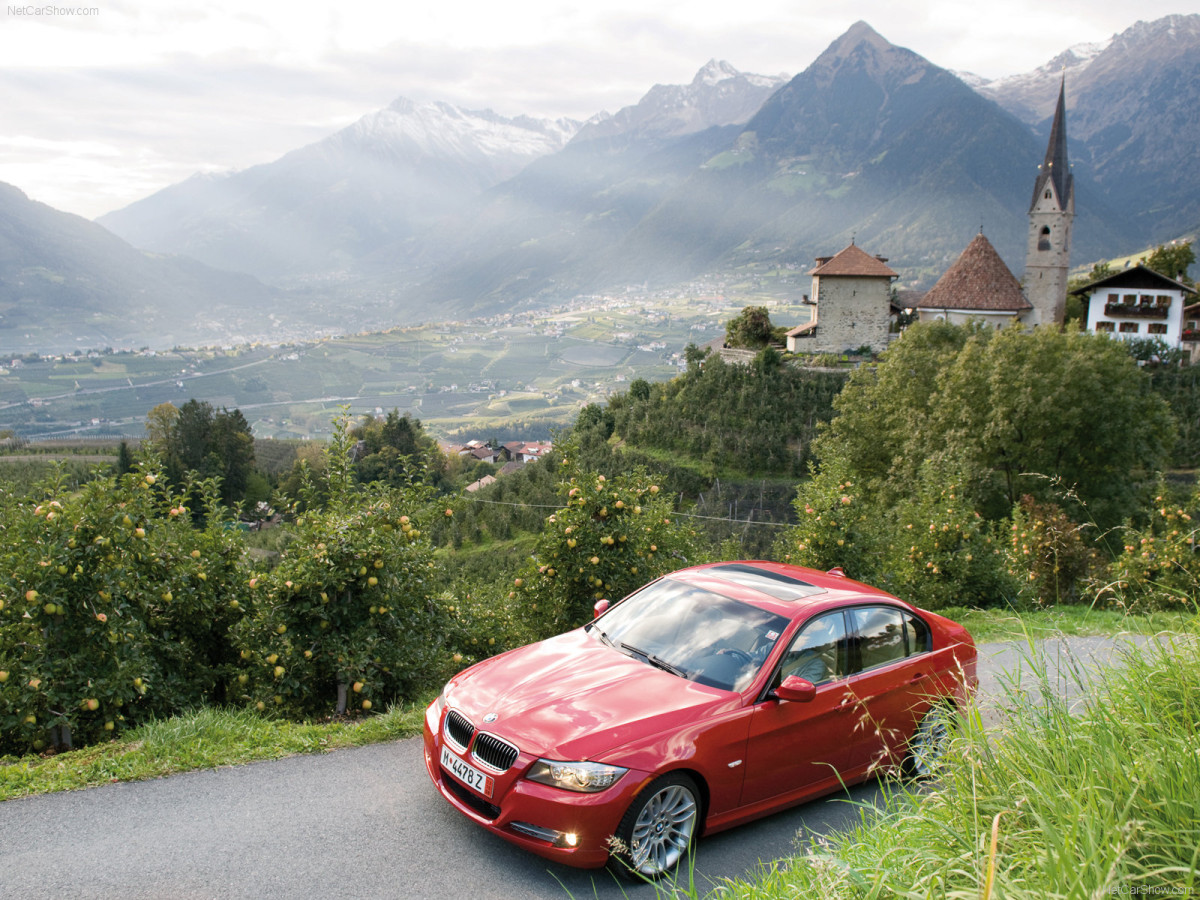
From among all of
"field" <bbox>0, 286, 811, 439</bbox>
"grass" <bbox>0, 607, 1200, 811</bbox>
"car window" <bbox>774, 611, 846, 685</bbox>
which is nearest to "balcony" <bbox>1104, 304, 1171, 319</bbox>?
"grass" <bbox>0, 607, 1200, 811</bbox>

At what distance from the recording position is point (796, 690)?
4.60m

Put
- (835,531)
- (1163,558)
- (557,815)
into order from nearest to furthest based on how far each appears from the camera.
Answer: (557,815), (835,531), (1163,558)

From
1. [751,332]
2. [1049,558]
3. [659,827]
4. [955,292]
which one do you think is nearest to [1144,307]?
[955,292]

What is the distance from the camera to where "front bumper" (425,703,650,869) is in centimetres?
396

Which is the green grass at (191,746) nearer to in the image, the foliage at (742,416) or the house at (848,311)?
the foliage at (742,416)

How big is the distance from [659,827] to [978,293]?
179 feet

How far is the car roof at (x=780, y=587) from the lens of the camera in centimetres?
525

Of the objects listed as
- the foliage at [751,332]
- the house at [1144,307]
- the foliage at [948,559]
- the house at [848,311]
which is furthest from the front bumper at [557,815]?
the house at [1144,307]

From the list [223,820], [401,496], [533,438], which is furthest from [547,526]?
[533,438]

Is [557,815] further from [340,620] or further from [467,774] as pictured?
[340,620]

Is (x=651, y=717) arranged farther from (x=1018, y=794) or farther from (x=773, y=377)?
(x=773, y=377)

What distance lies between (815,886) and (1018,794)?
0.83 meters

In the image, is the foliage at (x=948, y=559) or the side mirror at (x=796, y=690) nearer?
the side mirror at (x=796, y=690)

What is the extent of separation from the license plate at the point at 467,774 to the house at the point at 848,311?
48368mm
